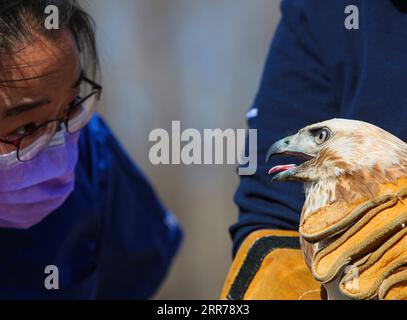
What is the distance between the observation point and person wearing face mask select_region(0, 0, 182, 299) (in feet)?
3.73

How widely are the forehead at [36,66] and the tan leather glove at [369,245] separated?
1.53ft

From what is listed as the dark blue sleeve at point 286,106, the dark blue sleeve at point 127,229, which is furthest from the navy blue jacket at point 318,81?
the dark blue sleeve at point 127,229

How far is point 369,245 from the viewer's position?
916 millimetres

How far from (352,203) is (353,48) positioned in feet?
1.20

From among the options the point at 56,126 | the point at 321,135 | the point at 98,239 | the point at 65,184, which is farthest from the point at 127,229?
the point at 321,135

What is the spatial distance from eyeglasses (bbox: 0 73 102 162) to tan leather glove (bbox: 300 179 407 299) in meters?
0.47

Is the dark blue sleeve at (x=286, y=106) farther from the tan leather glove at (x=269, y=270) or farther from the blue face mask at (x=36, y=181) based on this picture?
the blue face mask at (x=36, y=181)

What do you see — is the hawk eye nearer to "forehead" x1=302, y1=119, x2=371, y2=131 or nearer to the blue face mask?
"forehead" x1=302, y1=119, x2=371, y2=131

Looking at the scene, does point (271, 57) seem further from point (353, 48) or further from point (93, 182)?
point (93, 182)

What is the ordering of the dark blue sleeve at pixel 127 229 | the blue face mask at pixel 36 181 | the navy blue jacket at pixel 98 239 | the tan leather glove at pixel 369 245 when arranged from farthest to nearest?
the dark blue sleeve at pixel 127 229, the navy blue jacket at pixel 98 239, the blue face mask at pixel 36 181, the tan leather glove at pixel 369 245

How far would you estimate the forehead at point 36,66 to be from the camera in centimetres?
112

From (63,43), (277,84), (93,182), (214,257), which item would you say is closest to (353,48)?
(277,84)

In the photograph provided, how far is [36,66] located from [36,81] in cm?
2

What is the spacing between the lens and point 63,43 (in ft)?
3.85
